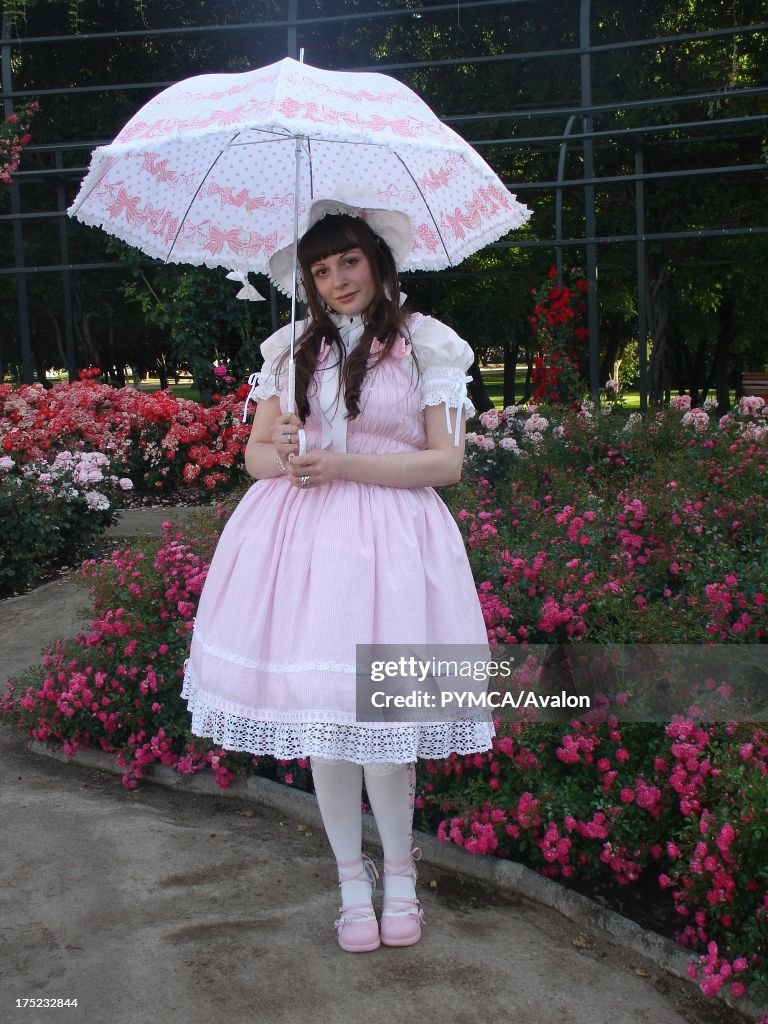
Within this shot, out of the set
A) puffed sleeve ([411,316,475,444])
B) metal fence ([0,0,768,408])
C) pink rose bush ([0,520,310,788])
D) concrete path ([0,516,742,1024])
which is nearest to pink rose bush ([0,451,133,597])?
pink rose bush ([0,520,310,788])

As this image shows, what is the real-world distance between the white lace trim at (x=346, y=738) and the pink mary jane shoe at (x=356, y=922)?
35cm

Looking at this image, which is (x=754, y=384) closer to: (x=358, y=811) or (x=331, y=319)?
(x=331, y=319)

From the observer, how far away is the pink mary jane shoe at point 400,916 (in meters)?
2.41

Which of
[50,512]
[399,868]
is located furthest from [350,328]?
[50,512]

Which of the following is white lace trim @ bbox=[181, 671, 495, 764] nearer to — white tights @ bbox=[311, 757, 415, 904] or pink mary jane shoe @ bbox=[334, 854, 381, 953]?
white tights @ bbox=[311, 757, 415, 904]

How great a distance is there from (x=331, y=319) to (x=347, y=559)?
60 centimetres

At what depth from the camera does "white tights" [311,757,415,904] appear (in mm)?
2369

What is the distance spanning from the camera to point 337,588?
216 cm

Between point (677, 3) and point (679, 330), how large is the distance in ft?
19.1

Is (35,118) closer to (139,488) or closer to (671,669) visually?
(139,488)

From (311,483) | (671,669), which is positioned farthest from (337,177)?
(671,669)

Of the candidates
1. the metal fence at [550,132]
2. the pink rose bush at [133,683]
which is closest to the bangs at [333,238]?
the pink rose bush at [133,683]

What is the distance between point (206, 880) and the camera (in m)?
2.76

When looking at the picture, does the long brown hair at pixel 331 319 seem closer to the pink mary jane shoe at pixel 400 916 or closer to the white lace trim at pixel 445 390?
the white lace trim at pixel 445 390
